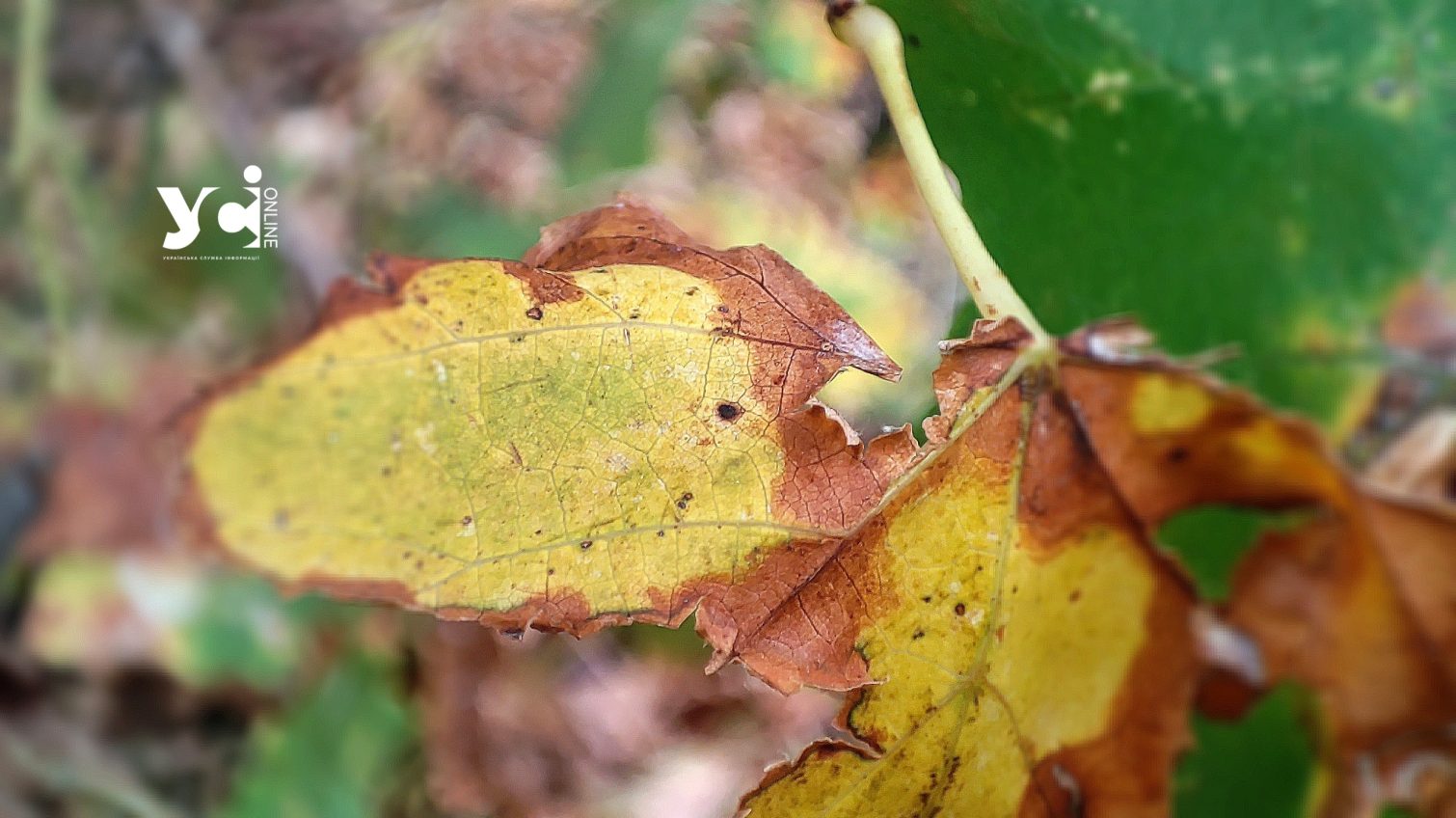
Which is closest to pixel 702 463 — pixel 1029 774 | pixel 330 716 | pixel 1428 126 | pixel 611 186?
pixel 1029 774

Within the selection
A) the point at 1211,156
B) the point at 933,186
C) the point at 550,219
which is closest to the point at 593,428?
the point at 933,186

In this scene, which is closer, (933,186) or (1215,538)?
(933,186)

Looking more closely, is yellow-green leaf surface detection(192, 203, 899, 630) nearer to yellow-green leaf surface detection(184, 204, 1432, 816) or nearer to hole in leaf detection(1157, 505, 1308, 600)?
yellow-green leaf surface detection(184, 204, 1432, 816)

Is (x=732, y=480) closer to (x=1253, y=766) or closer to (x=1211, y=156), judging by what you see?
(x=1211, y=156)

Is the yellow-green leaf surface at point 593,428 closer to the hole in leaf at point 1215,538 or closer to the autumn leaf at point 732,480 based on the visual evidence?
the autumn leaf at point 732,480

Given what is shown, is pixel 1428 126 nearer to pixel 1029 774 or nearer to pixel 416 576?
pixel 1029 774

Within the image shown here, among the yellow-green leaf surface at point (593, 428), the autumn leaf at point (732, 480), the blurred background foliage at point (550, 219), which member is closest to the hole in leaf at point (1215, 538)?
the blurred background foliage at point (550, 219)
